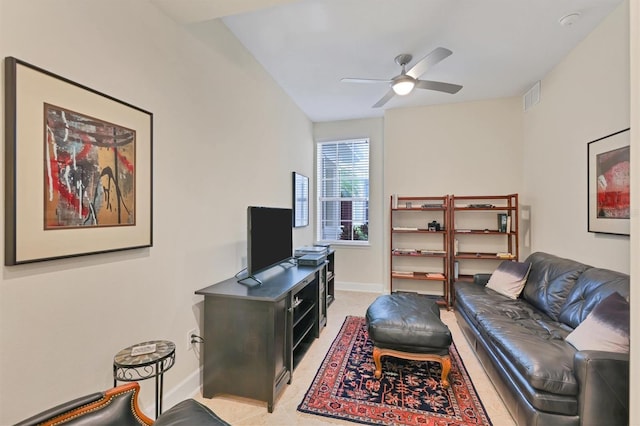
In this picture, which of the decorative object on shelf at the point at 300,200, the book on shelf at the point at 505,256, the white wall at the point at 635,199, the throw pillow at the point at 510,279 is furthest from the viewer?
the decorative object on shelf at the point at 300,200

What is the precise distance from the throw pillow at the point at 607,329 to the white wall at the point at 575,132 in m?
0.69

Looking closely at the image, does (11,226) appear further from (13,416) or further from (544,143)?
(544,143)

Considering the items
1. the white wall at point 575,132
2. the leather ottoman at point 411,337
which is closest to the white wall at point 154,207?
the leather ottoman at point 411,337

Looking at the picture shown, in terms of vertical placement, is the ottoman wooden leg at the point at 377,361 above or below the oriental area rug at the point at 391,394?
above

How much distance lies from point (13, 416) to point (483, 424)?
8.04 ft

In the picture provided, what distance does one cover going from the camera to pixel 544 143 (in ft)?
11.3

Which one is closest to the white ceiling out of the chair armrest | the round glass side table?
the round glass side table

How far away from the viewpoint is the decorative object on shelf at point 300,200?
13.8 feet

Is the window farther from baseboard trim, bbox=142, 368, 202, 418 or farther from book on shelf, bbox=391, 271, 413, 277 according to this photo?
baseboard trim, bbox=142, 368, 202, 418

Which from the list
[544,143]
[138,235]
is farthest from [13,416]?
[544,143]

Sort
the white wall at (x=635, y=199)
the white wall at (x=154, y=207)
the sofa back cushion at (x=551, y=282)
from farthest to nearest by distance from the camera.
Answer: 1. the sofa back cushion at (x=551, y=282)
2. the white wall at (x=154, y=207)
3. the white wall at (x=635, y=199)

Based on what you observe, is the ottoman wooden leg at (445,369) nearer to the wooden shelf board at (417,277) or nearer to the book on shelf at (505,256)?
the wooden shelf board at (417,277)

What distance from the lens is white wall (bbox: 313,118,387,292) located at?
190 inches

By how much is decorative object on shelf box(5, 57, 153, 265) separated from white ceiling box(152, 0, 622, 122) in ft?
2.97
